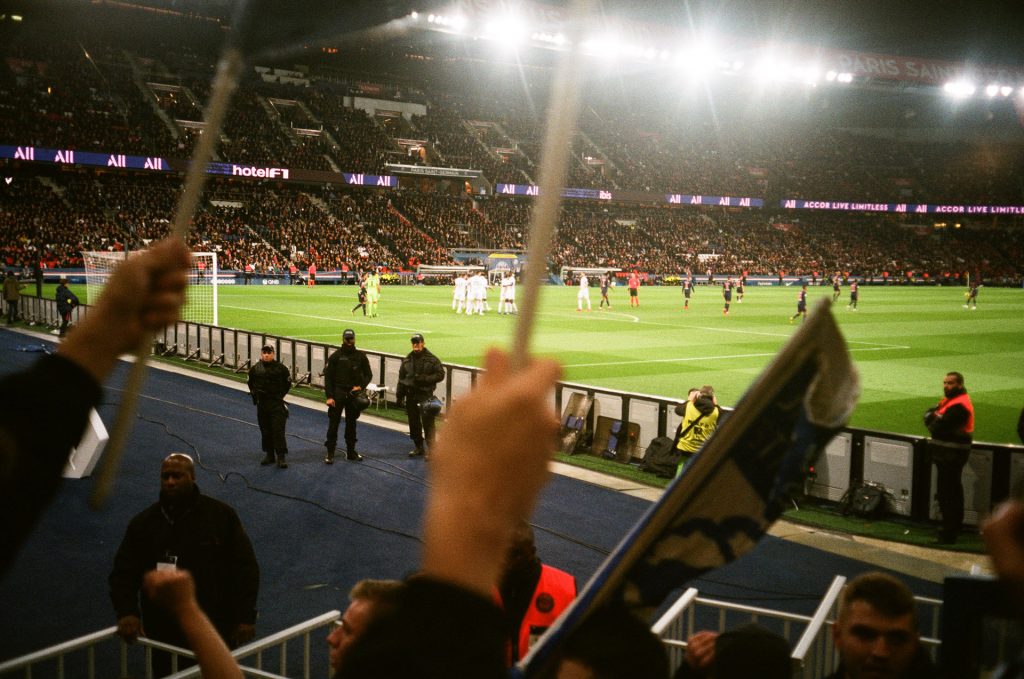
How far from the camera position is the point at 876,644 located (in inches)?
116

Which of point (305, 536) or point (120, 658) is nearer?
point (120, 658)

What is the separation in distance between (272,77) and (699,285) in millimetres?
43866

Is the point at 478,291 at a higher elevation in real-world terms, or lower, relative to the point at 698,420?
higher

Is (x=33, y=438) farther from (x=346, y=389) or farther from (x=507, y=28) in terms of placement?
(x=507, y=28)

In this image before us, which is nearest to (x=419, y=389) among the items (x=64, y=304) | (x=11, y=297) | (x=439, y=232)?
(x=64, y=304)

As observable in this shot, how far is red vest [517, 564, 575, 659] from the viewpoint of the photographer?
5270 mm

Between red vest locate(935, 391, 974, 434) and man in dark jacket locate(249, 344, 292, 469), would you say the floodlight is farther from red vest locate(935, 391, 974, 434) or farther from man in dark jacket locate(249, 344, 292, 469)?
red vest locate(935, 391, 974, 434)

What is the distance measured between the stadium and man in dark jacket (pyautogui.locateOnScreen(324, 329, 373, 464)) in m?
0.52

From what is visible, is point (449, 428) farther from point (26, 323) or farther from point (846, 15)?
point (846, 15)

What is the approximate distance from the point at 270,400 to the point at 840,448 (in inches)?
346

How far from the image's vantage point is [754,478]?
1.36 metres

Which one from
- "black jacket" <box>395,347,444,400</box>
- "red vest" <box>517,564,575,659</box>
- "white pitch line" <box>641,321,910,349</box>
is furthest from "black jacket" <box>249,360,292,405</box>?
"white pitch line" <box>641,321,910,349</box>

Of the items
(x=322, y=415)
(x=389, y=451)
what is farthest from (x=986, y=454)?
(x=322, y=415)

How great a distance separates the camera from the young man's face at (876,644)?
2.90m
